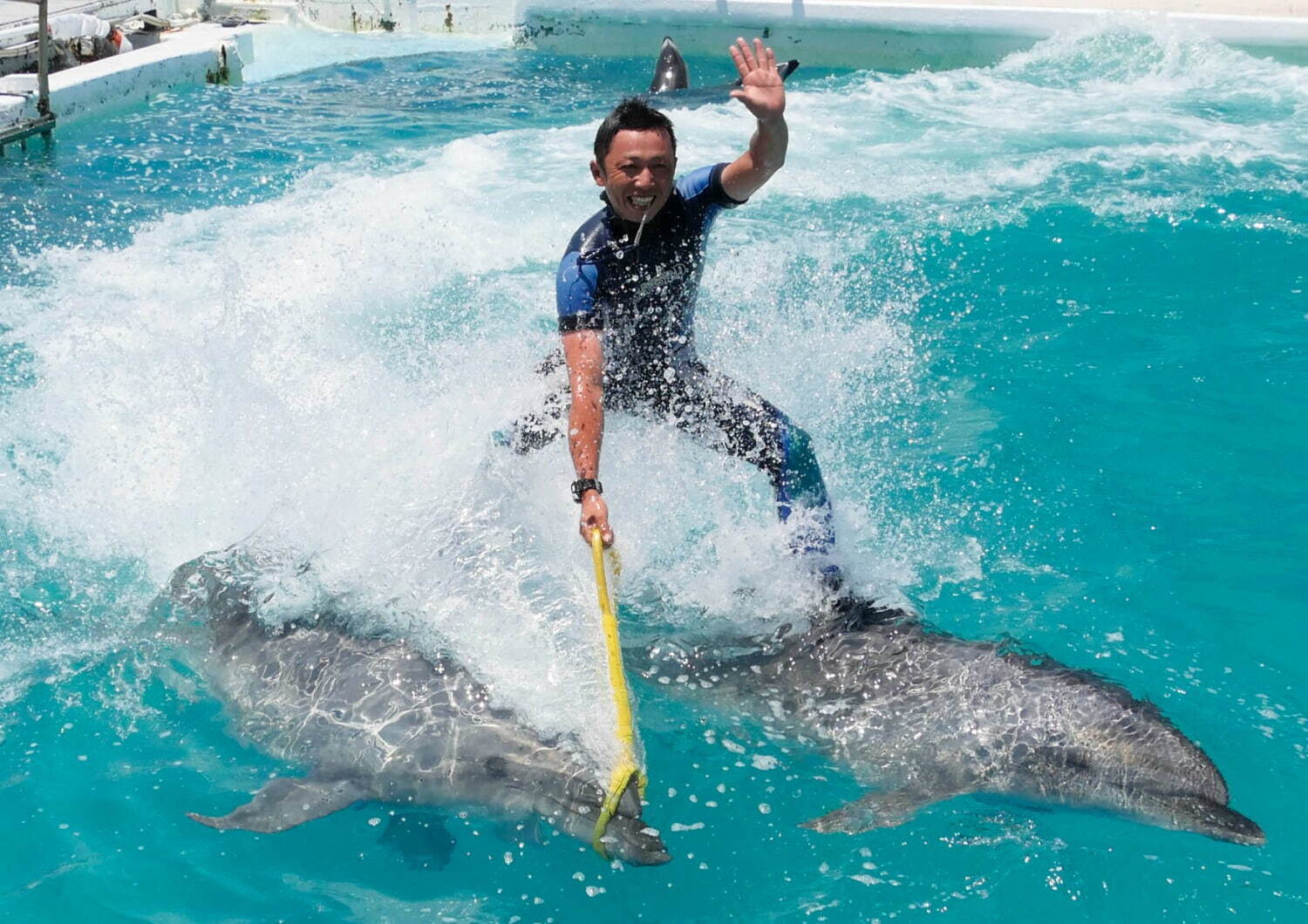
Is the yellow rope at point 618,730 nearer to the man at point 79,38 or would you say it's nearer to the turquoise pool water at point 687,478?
the turquoise pool water at point 687,478

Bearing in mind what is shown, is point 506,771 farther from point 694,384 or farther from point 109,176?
point 109,176

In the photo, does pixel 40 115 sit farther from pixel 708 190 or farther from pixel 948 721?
pixel 948 721

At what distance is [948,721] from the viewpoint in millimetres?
4488

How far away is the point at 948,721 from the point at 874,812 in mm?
501

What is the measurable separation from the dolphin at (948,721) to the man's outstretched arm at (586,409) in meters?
0.97

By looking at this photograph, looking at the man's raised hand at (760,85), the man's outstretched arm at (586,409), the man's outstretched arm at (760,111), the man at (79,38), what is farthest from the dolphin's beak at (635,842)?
the man at (79,38)

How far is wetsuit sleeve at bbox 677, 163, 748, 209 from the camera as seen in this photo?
4918mm

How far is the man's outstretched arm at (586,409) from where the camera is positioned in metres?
4.10

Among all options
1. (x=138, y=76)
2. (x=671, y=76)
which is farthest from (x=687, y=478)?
(x=138, y=76)

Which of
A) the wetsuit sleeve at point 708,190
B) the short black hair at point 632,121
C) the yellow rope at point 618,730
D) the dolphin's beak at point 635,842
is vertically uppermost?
→ the short black hair at point 632,121

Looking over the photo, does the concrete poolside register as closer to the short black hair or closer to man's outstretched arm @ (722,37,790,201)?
the short black hair

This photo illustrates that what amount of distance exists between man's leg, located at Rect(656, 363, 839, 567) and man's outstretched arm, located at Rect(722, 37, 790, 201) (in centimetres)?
85

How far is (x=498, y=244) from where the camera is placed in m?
9.67

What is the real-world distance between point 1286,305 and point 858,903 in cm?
623
